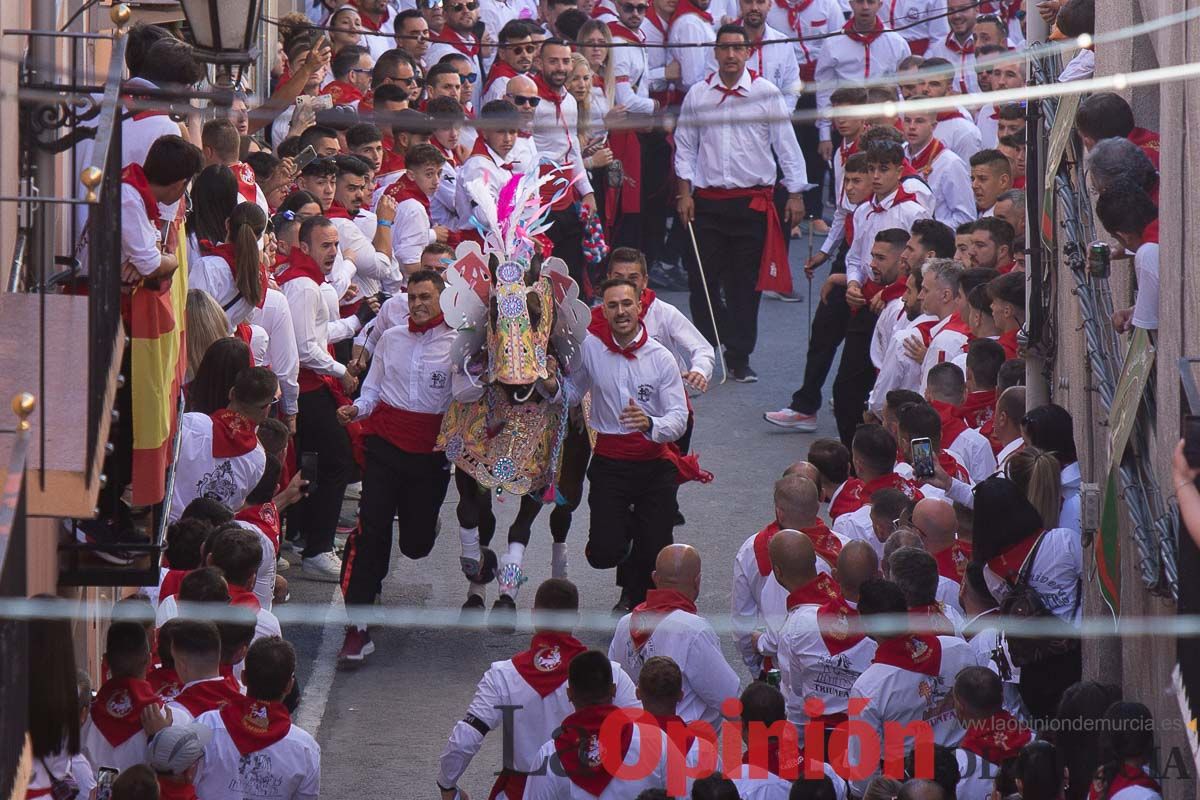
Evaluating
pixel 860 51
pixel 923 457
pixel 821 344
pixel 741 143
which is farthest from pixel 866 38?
pixel 923 457

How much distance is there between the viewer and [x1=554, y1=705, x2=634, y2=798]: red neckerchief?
7.35m

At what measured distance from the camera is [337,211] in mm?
12734

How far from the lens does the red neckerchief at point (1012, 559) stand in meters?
8.38

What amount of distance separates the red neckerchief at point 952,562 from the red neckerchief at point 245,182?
4.42 meters

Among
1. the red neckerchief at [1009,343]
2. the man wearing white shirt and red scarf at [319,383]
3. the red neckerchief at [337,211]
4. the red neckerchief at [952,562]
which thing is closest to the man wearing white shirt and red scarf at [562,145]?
the red neckerchief at [337,211]

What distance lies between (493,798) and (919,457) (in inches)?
102

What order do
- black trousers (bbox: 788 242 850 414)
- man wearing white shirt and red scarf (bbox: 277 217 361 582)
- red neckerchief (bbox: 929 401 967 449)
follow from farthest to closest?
black trousers (bbox: 788 242 850 414), man wearing white shirt and red scarf (bbox: 277 217 361 582), red neckerchief (bbox: 929 401 967 449)

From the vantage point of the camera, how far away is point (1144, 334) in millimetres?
7551

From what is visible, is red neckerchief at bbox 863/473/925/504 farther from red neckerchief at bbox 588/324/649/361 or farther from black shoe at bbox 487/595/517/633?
black shoe at bbox 487/595/517/633

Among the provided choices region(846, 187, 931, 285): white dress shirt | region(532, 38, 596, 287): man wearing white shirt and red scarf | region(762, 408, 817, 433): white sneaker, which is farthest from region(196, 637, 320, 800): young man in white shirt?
region(532, 38, 596, 287): man wearing white shirt and red scarf

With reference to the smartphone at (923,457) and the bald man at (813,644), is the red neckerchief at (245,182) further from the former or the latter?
the bald man at (813,644)

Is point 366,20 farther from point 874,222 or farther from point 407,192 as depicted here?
point 874,222

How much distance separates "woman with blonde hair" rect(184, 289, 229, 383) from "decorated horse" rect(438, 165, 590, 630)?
1.13 m

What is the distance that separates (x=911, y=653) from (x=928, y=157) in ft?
23.9
